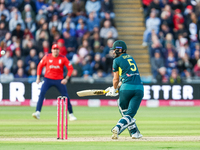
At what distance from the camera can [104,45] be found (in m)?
20.8

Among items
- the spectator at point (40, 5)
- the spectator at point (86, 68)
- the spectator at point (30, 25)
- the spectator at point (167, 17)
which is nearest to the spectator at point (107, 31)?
the spectator at point (86, 68)

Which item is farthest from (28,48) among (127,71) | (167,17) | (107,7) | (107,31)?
(127,71)

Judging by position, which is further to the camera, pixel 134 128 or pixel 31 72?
pixel 31 72

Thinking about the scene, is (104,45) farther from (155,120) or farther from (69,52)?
(155,120)

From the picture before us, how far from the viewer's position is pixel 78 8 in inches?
870

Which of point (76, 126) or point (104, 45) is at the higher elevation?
point (104, 45)

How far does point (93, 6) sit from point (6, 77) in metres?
5.61

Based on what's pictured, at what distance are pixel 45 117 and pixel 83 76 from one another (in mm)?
5388

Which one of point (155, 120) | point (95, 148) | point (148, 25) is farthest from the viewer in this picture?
point (148, 25)

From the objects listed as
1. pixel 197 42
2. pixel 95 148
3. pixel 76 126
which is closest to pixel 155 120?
pixel 76 126

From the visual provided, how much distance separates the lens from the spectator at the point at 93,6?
72.8 feet

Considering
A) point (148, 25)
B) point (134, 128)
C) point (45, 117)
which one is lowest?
point (45, 117)

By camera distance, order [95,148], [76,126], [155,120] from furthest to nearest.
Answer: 1. [155,120]
2. [76,126]
3. [95,148]

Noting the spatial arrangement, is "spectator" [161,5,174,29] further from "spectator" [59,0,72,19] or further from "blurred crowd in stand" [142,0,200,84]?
"spectator" [59,0,72,19]
